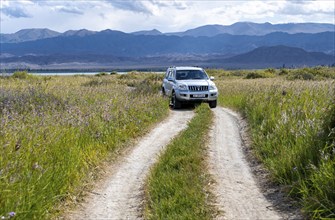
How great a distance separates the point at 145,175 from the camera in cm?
859

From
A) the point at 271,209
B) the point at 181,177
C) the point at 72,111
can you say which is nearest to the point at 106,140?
the point at 72,111

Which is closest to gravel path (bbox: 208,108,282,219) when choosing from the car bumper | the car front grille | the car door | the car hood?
the car bumper

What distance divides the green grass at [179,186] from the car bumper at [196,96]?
1076 cm

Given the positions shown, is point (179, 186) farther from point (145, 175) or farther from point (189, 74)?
point (189, 74)

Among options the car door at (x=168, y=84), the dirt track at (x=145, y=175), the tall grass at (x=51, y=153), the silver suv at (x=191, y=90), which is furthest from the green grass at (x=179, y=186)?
the car door at (x=168, y=84)

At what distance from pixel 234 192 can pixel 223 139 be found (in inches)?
204

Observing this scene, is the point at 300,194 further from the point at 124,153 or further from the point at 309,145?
the point at 124,153

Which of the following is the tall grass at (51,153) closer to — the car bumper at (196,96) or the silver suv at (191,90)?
the car bumper at (196,96)

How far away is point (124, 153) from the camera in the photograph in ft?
35.0

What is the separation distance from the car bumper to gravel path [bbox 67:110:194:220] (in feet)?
28.7

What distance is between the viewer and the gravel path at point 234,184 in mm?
6245

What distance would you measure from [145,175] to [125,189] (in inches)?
36.2

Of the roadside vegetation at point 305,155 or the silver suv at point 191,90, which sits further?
the silver suv at point 191,90

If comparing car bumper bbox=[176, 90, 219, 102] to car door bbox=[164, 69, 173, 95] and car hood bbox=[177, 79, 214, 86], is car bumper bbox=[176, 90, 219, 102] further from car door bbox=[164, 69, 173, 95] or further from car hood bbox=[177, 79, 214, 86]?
car door bbox=[164, 69, 173, 95]
